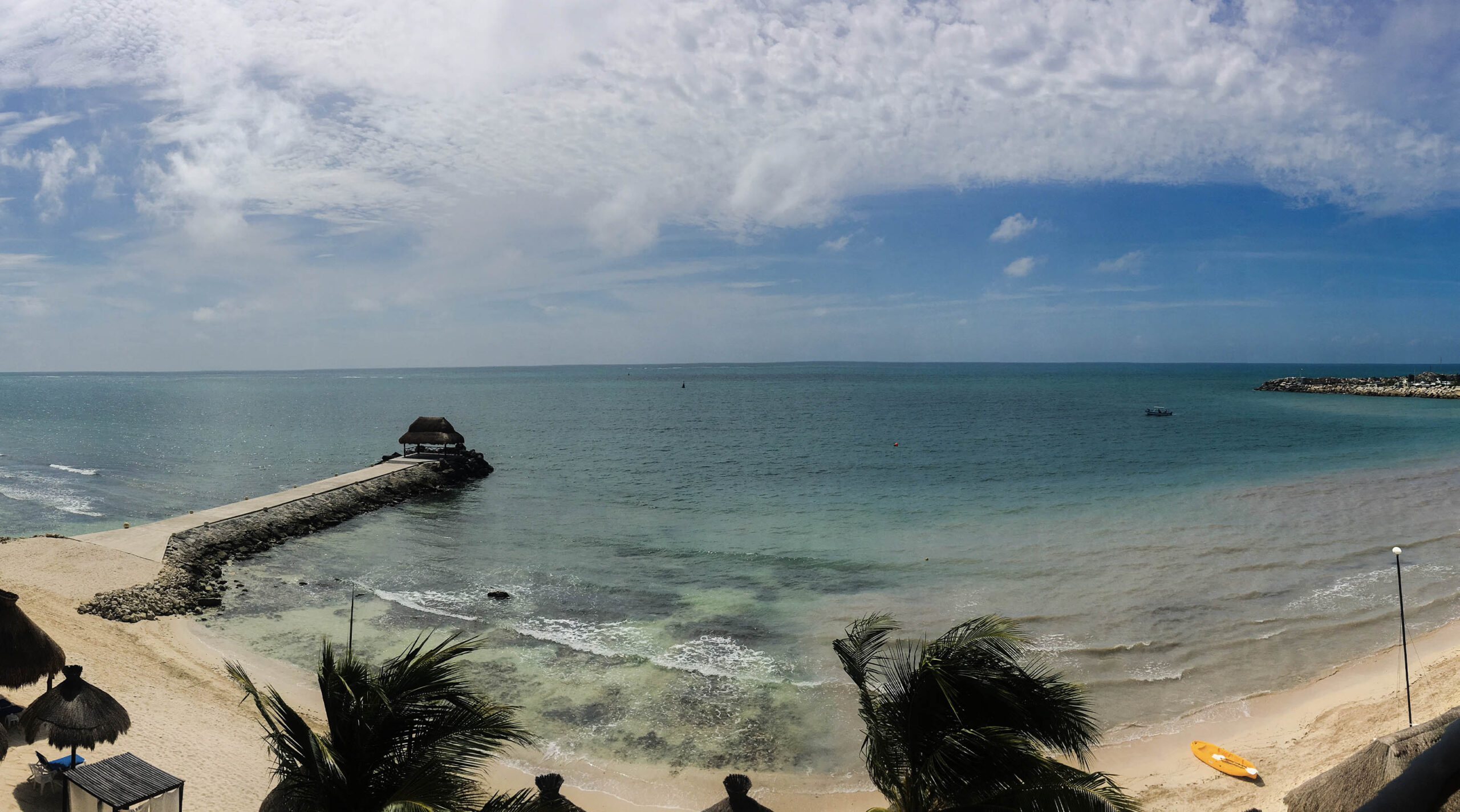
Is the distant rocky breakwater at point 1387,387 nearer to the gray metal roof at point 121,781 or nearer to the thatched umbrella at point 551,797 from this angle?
the thatched umbrella at point 551,797

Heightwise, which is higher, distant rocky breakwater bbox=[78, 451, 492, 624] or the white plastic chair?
distant rocky breakwater bbox=[78, 451, 492, 624]

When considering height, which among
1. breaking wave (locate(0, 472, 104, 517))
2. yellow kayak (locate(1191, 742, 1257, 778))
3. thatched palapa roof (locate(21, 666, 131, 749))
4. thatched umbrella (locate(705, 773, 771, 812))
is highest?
breaking wave (locate(0, 472, 104, 517))

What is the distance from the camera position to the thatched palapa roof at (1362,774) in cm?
1090

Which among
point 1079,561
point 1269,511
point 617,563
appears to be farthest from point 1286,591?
point 617,563

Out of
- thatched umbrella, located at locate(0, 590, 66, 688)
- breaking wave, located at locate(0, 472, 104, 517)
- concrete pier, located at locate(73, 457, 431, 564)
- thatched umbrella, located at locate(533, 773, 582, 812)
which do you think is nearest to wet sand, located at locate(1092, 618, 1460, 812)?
thatched umbrella, located at locate(533, 773, 582, 812)

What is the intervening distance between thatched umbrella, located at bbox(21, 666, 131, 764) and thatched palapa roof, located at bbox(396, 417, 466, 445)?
38.3 m

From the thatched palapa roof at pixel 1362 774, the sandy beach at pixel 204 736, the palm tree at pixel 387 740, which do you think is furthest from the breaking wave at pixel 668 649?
the palm tree at pixel 387 740

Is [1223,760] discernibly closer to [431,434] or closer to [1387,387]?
[431,434]

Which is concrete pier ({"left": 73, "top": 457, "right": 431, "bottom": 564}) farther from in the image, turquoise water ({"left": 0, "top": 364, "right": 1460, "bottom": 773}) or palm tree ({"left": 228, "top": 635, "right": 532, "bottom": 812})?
palm tree ({"left": 228, "top": 635, "right": 532, "bottom": 812})

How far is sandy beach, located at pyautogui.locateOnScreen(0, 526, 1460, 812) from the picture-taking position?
44.8 feet

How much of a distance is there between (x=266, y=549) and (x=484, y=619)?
14.1 m

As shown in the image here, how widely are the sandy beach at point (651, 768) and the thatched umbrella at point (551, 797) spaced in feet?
11.6

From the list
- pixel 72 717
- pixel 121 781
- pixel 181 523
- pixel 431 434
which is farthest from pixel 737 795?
pixel 431 434

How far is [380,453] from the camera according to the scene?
62.6 meters
